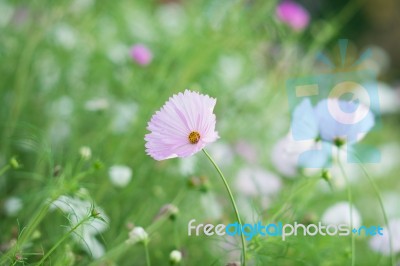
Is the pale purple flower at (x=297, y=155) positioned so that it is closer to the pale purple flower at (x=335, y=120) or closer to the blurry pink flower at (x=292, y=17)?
the pale purple flower at (x=335, y=120)

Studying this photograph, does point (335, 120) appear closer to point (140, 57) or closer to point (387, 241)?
point (387, 241)

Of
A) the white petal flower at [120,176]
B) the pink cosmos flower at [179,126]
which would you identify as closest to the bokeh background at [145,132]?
the white petal flower at [120,176]

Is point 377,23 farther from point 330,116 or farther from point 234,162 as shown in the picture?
point 330,116

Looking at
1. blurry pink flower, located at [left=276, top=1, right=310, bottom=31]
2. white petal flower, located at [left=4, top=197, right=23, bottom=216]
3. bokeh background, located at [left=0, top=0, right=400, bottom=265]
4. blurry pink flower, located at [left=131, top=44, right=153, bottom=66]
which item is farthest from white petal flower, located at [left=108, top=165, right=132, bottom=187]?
blurry pink flower, located at [left=276, top=1, right=310, bottom=31]

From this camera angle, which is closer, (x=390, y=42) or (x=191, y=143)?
(x=191, y=143)

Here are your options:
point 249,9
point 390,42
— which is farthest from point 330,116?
point 390,42

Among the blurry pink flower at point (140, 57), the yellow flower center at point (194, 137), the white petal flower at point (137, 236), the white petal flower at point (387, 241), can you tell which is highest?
the blurry pink flower at point (140, 57)
